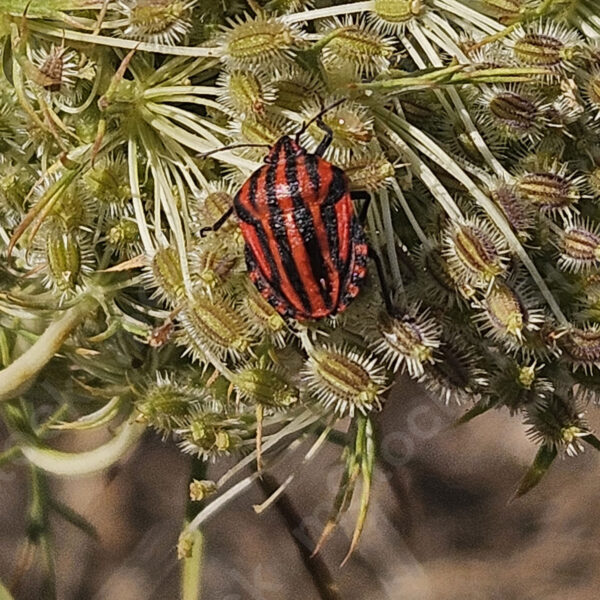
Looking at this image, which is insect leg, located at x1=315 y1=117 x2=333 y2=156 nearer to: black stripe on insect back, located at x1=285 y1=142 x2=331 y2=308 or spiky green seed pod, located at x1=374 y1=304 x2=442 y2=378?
black stripe on insect back, located at x1=285 y1=142 x2=331 y2=308

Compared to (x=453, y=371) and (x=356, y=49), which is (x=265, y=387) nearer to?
(x=453, y=371)

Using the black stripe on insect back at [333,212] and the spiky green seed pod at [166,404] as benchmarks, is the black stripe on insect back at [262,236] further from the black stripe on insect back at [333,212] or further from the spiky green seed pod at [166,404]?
the spiky green seed pod at [166,404]

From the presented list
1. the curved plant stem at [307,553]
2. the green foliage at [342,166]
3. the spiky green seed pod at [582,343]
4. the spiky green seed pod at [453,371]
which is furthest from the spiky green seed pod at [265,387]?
the curved plant stem at [307,553]

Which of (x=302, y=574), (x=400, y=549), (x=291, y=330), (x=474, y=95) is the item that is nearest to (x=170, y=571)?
(x=302, y=574)

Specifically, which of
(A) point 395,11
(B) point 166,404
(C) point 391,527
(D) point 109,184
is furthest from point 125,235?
(C) point 391,527

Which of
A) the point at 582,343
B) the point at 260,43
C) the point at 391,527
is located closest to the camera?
the point at 260,43

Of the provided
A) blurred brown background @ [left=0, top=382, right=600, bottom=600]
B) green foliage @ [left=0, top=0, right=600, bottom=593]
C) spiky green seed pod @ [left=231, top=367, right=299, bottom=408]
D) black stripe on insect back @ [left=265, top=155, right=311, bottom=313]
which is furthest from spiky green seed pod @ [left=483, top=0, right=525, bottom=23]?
blurred brown background @ [left=0, top=382, right=600, bottom=600]
